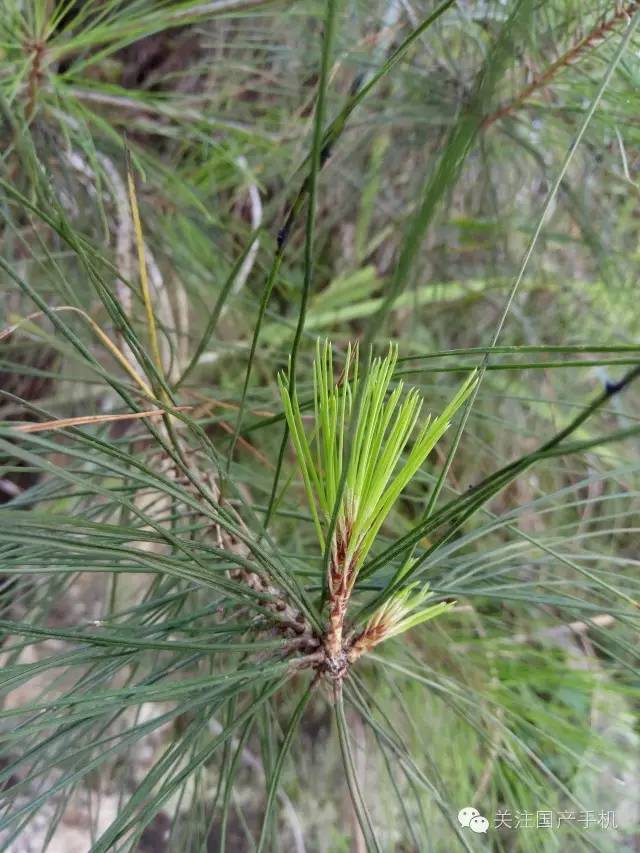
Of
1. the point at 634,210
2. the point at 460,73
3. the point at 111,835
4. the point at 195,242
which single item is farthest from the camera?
the point at 634,210

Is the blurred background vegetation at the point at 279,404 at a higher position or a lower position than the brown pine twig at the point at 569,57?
lower

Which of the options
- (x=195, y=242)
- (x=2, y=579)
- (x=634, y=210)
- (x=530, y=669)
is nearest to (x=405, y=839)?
(x=530, y=669)

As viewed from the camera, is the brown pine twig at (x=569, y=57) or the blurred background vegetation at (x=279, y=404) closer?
the blurred background vegetation at (x=279, y=404)

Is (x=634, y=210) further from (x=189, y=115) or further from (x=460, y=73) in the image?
(x=189, y=115)

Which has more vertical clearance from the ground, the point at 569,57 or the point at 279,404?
the point at 569,57

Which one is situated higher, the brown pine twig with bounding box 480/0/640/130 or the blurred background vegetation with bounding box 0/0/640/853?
the brown pine twig with bounding box 480/0/640/130
